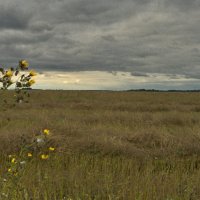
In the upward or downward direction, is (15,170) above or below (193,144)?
above

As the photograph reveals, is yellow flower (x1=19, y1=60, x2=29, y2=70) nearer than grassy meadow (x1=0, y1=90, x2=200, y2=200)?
Yes

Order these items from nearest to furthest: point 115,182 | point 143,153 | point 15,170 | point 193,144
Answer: point 15,170 → point 115,182 → point 143,153 → point 193,144

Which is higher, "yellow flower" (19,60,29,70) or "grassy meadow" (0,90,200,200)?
"yellow flower" (19,60,29,70)

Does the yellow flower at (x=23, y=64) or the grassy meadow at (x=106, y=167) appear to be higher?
the yellow flower at (x=23, y=64)

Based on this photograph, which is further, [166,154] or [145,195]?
[166,154]

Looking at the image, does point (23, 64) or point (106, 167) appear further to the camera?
point (106, 167)

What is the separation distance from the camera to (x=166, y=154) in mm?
7141

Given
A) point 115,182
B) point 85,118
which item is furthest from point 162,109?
point 115,182

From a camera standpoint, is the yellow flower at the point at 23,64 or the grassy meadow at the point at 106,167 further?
the grassy meadow at the point at 106,167

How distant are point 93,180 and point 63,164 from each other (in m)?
1.73

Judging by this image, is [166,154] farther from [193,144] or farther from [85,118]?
[85,118]

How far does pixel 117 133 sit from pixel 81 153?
1948 mm

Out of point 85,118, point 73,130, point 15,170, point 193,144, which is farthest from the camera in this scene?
point 85,118

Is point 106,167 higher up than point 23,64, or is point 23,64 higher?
point 23,64
